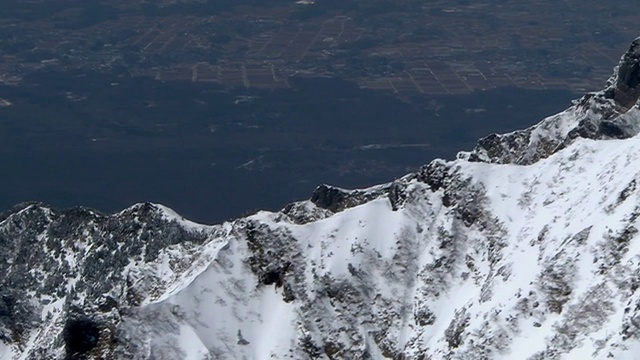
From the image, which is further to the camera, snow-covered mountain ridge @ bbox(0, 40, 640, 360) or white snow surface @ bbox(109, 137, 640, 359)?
snow-covered mountain ridge @ bbox(0, 40, 640, 360)

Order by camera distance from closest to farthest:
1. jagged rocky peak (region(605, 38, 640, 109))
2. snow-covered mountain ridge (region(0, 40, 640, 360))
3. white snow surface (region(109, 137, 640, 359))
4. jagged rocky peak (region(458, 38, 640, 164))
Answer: white snow surface (region(109, 137, 640, 359)) < snow-covered mountain ridge (region(0, 40, 640, 360)) < jagged rocky peak (region(458, 38, 640, 164)) < jagged rocky peak (region(605, 38, 640, 109))

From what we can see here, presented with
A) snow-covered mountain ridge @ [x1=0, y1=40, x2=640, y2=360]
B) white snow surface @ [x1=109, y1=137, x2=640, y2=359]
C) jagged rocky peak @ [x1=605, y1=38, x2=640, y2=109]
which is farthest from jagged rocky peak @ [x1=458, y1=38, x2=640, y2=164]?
white snow surface @ [x1=109, y1=137, x2=640, y2=359]

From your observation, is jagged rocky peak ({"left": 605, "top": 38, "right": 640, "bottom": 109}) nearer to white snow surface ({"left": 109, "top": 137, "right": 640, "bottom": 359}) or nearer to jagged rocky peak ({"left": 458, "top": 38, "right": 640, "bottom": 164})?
jagged rocky peak ({"left": 458, "top": 38, "right": 640, "bottom": 164})

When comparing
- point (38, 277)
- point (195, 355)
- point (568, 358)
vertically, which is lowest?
point (38, 277)

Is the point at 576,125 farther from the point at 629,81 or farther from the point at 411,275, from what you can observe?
the point at 411,275

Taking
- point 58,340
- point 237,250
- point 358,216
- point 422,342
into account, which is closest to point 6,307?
point 58,340

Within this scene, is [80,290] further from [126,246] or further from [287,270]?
[287,270]

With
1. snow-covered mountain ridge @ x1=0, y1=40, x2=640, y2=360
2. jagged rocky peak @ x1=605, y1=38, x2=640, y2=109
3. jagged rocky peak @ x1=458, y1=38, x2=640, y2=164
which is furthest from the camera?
jagged rocky peak @ x1=605, y1=38, x2=640, y2=109
